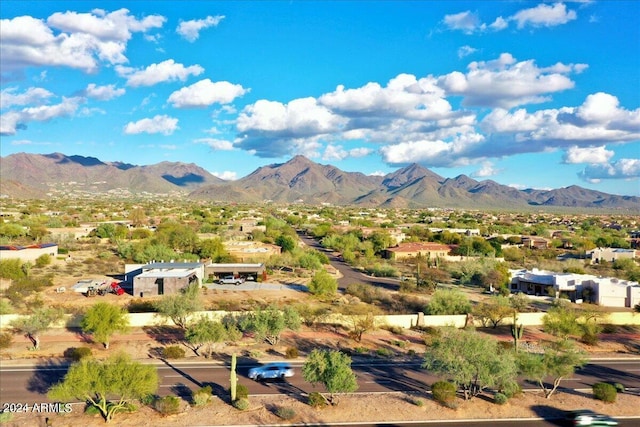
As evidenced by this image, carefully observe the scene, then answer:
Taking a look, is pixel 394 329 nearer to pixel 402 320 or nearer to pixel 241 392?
pixel 402 320

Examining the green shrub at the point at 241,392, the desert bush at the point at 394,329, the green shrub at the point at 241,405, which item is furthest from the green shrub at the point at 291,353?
the desert bush at the point at 394,329

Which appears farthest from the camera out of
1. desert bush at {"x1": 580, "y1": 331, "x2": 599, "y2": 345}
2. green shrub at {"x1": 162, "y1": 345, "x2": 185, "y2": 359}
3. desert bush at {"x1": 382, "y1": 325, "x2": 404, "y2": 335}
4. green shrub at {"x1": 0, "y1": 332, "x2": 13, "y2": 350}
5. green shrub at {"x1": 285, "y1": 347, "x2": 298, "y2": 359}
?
desert bush at {"x1": 382, "y1": 325, "x2": 404, "y2": 335}

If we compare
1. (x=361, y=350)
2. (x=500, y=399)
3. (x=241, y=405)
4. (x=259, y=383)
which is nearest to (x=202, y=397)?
(x=241, y=405)

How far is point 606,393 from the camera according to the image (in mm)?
25641

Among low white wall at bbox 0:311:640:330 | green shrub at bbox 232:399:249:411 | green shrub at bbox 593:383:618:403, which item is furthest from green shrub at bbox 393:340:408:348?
green shrub at bbox 232:399:249:411

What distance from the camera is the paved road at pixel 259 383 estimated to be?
27.1m

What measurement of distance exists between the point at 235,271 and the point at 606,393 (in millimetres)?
43097

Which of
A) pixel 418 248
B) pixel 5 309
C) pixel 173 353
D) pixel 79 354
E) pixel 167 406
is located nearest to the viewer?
pixel 167 406

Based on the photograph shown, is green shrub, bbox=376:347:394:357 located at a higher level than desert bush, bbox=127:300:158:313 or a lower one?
lower

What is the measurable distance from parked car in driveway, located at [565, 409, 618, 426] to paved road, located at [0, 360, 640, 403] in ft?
14.4

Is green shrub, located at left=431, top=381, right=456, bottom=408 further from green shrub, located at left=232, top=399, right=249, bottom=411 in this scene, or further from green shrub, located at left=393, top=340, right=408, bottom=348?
green shrub, located at left=393, top=340, right=408, bottom=348

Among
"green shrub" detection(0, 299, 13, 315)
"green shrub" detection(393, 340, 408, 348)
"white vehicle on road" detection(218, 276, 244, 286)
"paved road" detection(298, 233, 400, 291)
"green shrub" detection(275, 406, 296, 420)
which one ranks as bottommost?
"green shrub" detection(393, 340, 408, 348)

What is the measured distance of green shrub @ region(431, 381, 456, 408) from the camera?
2509cm

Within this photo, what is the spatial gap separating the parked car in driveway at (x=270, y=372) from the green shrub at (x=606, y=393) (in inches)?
660
